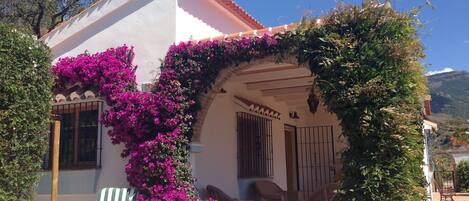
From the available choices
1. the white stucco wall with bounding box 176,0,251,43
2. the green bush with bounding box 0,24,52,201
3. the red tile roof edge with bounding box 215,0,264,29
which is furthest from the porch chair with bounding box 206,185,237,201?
the red tile roof edge with bounding box 215,0,264,29

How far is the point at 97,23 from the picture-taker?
12.2 metres

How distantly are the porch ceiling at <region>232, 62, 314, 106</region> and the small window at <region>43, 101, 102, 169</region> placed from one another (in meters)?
3.84

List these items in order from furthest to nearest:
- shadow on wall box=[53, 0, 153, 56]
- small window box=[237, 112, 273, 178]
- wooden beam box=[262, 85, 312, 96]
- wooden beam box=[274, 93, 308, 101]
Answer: wooden beam box=[274, 93, 308, 101]
wooden beam box=[262, 85, 312, 96]
small window box=[237, 112, 273, 178]
shadow on wall box=[53, 0, 153, 56]

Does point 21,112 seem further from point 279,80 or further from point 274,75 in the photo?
point 279,80

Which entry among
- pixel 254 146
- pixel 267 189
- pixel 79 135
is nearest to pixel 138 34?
pixel 79 135

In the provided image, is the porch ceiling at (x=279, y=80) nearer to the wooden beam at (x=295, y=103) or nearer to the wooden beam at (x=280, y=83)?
the wooden beam at (x=280, y=83)

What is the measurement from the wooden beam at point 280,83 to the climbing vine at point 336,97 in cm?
335

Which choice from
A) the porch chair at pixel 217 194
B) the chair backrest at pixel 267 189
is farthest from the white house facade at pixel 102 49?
the chair backrest at pixel 267 189

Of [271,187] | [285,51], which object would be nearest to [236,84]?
[271,187]

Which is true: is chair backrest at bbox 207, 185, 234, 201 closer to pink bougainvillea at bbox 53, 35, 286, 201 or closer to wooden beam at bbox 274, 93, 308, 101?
pink bougainvillea at bbox 53, 35, 286, 201

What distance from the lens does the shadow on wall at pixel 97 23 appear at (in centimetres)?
1191

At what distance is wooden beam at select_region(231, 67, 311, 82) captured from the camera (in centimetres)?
1210

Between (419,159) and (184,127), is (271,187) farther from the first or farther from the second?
(419,159)

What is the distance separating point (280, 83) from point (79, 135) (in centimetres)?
561
